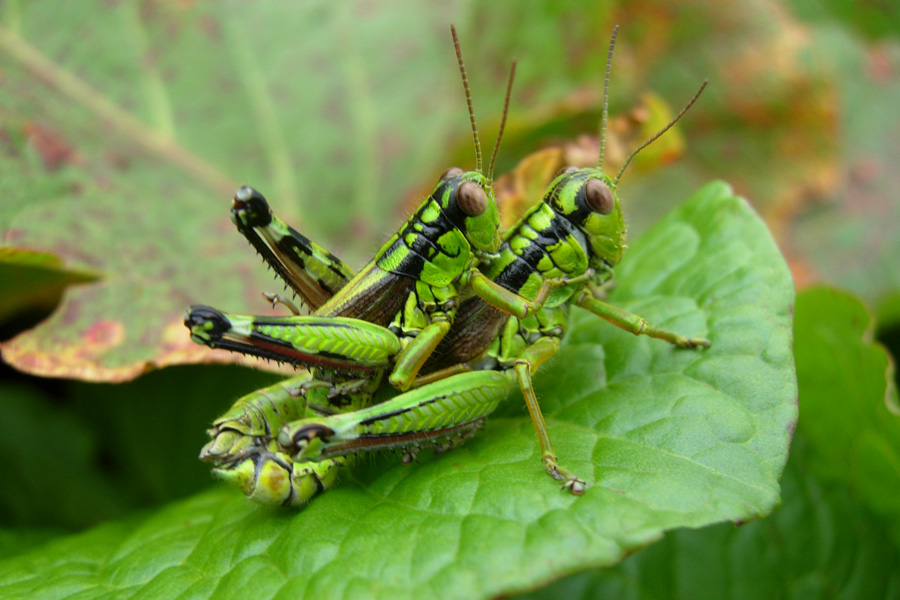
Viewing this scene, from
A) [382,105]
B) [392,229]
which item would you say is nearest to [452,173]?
[392,229]

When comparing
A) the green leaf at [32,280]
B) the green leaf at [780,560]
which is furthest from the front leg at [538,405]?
the green leaf at [32,280]

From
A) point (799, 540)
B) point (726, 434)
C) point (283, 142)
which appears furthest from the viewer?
point (283, 142)

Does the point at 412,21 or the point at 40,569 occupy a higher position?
the point at 412,21

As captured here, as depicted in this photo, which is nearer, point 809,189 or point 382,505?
point 382,505

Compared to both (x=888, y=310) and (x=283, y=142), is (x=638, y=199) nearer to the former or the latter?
(x=888, y=310)

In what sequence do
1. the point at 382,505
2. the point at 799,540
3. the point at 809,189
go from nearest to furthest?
the point at 382,505 → the point at 799,540 → the point at 809,189

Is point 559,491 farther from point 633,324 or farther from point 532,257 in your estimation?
point 532,257

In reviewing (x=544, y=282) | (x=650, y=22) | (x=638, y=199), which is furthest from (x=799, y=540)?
(x=650, y=22)
